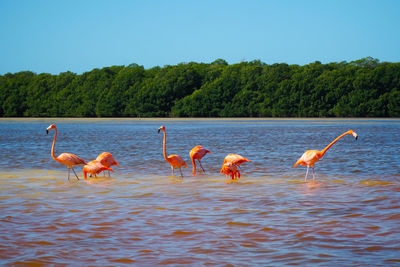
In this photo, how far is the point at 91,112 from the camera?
127875 millimetres

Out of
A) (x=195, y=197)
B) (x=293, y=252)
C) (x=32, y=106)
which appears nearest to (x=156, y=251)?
(x=293, y=252)

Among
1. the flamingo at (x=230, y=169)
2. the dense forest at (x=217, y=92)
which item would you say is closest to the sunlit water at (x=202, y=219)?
the flamingo at (x=230, y=169)

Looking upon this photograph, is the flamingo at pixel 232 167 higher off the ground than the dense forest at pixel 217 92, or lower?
lower

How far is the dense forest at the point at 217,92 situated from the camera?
10331 cm

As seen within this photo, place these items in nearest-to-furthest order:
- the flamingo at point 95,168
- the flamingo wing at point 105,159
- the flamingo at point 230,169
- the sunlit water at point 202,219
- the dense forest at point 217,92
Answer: the sunlit water at point 202,219 → the flamingo at point 230,169 → the flamingo at point 95,168 → the flamingo wing at point 105,159 → the dense forest at point 217,92

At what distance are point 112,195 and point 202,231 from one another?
3.87 metres

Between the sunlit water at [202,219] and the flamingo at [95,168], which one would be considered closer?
the sunlit water at [202,219]

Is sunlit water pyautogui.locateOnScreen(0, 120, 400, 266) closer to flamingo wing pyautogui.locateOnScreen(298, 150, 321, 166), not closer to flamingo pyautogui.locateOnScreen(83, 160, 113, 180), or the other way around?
flamingo pyautogui.locateOnScreen(83, 160, 113, 180)

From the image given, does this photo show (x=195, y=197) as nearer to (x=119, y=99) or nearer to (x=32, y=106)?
(x=119, y=99)

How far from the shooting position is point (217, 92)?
115562mm

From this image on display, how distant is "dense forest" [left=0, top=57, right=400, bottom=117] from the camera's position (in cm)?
10331

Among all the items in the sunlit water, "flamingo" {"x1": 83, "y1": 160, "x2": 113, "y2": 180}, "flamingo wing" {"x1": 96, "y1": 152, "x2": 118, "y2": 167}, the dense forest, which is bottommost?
the sunlit water

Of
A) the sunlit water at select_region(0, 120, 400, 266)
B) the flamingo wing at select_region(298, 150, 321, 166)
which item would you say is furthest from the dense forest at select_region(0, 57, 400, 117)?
the sunlit water at select_region(0, 120, 400, 266)

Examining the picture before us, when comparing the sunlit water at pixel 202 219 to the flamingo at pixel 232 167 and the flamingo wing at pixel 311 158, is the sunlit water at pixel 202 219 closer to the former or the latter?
the flamingo at pixel 232 167
